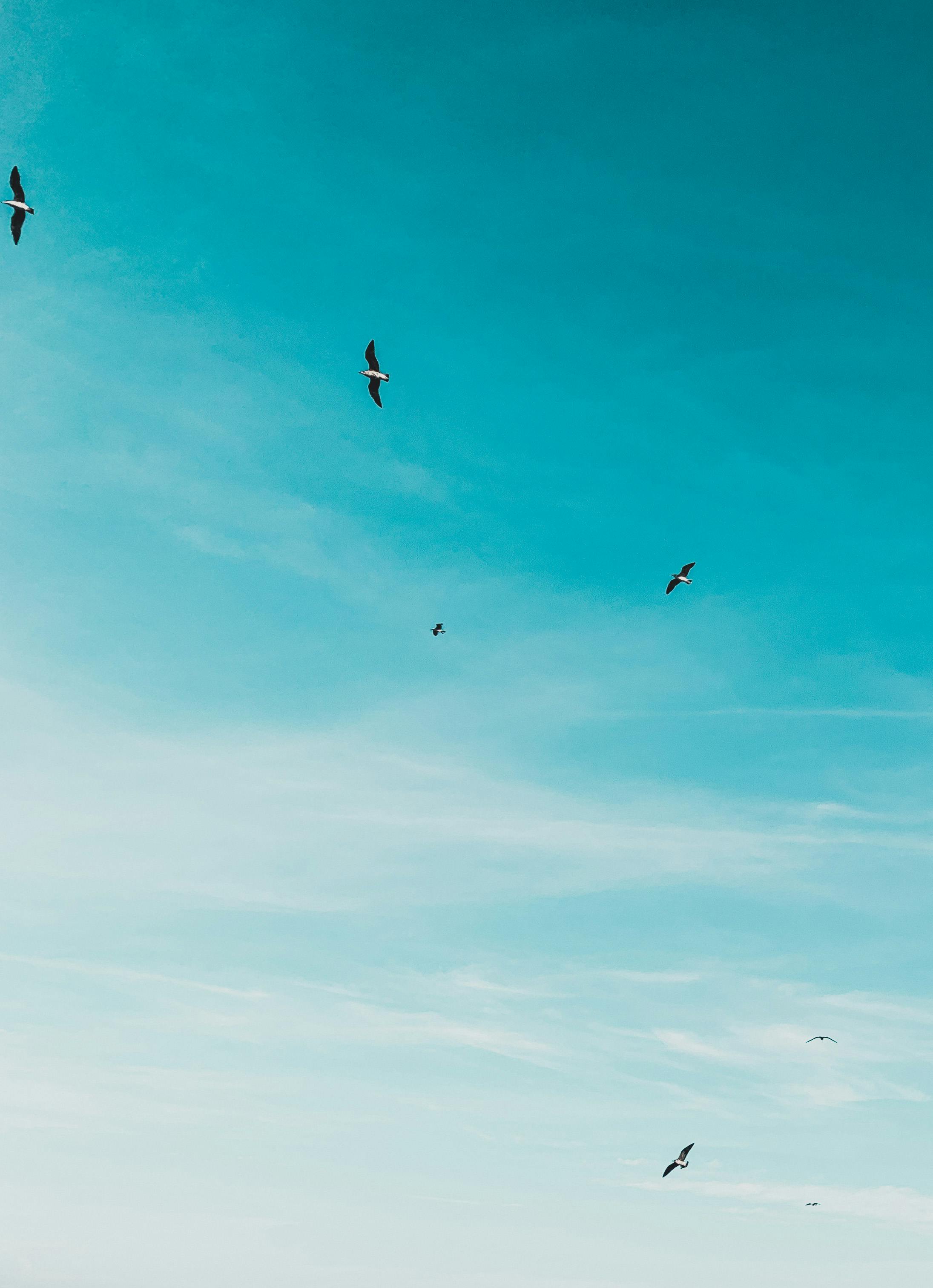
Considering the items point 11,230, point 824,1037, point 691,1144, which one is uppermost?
point 11,230

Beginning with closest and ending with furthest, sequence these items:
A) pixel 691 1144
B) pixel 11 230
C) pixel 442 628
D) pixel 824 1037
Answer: pixel 11 230
pixel 691 1144
pixel 824 1037
pixel 442 628

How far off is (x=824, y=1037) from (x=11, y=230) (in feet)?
341

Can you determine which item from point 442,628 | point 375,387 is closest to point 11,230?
point 375,387

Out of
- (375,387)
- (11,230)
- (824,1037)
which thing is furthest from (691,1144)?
(11,230)

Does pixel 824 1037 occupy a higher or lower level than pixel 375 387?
lower

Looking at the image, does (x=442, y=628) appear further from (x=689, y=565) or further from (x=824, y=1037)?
(x=824, y=1037)

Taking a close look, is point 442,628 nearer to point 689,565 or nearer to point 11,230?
point 689,565

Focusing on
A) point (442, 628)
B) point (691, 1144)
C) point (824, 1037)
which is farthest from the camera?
point (442, 628)

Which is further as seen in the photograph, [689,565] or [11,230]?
[689,565]

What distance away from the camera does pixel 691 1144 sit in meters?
85.3

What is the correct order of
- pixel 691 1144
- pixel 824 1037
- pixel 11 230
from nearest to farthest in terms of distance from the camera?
pixel 11 230 < pixel 691 1144 < pixel 824 1037

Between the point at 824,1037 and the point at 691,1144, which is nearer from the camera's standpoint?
the point at 691,1144

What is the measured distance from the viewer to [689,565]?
10831 cm

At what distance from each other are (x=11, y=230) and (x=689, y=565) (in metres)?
69.5
